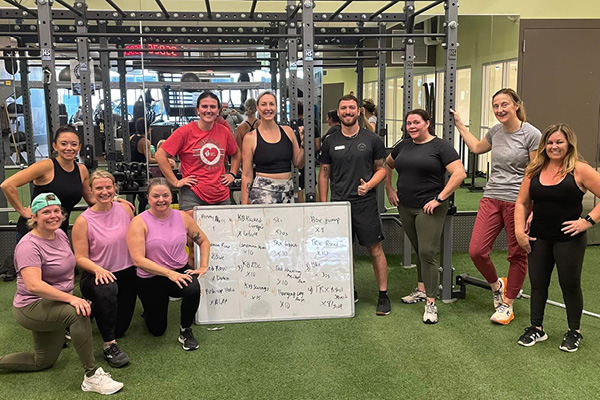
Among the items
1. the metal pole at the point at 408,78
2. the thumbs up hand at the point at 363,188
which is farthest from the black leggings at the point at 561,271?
the metal pole at the point at 408,78

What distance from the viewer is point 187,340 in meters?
3.17

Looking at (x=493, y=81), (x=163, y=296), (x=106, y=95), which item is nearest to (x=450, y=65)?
(x=163, y=296)

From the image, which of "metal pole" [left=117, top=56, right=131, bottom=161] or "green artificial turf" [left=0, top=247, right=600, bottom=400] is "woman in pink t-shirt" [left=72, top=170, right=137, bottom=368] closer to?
"green artificial turf" [left=0, top=247, right=600, bottom=400]

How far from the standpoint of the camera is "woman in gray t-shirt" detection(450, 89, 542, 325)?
11.1 feet

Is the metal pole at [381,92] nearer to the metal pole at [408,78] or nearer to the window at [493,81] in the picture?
the metal pole at [408,78]

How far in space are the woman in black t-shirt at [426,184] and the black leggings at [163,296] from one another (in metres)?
1.53

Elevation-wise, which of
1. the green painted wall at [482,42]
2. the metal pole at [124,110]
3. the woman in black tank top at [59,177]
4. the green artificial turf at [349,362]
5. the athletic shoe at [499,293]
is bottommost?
the green artificial turf at [349,362]

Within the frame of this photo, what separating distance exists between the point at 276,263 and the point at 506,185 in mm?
1630

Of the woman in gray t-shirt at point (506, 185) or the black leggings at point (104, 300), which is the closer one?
the black leggings at point (104, 300)

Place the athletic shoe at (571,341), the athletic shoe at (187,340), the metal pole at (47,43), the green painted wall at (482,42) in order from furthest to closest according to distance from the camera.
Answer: the green painted wall at (482,42)
the metal pole at (47,43)
the athletic shoe at (187,340)
the athletic shoe at (571,341)

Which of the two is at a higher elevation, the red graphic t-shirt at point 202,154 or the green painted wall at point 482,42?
the green painted wall at point 482,42

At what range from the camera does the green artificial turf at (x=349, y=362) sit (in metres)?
2.62

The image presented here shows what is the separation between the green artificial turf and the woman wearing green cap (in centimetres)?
19

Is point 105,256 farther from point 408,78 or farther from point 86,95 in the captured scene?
point 408,78
